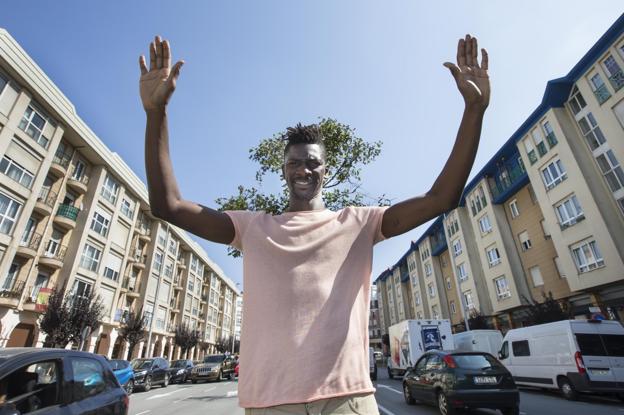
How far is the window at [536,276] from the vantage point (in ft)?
79.7

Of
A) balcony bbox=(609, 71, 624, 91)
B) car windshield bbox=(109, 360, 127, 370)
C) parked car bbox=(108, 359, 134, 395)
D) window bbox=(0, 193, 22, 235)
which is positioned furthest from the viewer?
window bbox=(0, 193, 22, 235)

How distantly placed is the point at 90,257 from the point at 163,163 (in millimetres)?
30221

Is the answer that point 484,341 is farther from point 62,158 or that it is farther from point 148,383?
point 62,158

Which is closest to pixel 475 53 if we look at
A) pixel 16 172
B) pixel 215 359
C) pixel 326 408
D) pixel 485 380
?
pixel 326 408

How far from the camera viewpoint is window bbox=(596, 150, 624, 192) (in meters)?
18.1

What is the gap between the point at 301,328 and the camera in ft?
4.10

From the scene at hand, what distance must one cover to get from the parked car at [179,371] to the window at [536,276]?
86.7 ft

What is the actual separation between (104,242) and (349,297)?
105ft

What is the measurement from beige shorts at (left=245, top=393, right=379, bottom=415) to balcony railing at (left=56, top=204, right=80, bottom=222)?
2829 cm

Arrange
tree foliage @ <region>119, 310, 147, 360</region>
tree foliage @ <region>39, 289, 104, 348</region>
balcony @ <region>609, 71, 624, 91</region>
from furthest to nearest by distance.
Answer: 1. tree foliage @ <region>119, 310, 147, 360</region>
2. tree foliage @ <region>39, 289, 104, 348</region>
3. balcony @ <region>609, 71, 624, 91</region>

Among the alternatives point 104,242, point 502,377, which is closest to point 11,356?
point 502,377

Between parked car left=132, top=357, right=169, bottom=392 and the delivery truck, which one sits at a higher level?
the delivery truck

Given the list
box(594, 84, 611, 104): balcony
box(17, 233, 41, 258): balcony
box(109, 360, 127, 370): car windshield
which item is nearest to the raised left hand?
box(109, 360, 127, 370): car windshield

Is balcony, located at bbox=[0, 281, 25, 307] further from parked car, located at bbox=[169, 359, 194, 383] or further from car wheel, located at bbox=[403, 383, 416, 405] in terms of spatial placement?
car wheel, located at bbox=[403, 383, 416, 405]
